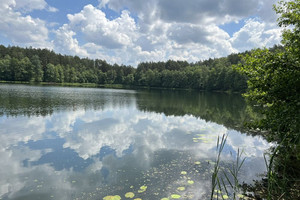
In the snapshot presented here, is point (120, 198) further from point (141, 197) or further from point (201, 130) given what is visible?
point (201, 130)

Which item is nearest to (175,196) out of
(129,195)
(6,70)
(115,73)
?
(129,195)

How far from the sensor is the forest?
95500 mm

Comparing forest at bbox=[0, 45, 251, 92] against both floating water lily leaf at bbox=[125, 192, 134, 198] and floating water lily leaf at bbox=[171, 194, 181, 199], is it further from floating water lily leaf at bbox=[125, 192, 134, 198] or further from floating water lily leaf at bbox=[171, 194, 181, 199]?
floating water lily leaf at bbox=[125, 192, 134, 198]

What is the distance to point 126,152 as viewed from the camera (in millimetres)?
11484

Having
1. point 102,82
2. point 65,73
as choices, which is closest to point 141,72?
point 102,82

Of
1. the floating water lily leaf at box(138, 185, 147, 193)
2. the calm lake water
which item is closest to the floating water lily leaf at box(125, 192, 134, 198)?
the calm lake water

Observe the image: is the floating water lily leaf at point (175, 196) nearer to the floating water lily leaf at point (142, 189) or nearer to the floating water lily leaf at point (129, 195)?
the floating water lily leaf at point (142, 189)

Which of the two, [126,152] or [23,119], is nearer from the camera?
[126,152]

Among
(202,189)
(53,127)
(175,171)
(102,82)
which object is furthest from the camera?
(102,82)

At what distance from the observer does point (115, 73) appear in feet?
486

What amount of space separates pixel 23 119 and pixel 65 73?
109397 millimetres

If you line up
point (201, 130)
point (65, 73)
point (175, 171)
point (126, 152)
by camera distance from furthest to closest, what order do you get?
point (65, 73) → point (201, 130) → point (126, 152) → point (175, 171)

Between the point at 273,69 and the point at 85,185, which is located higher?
the point at 273,69

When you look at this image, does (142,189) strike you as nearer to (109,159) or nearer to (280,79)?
(109,159)
